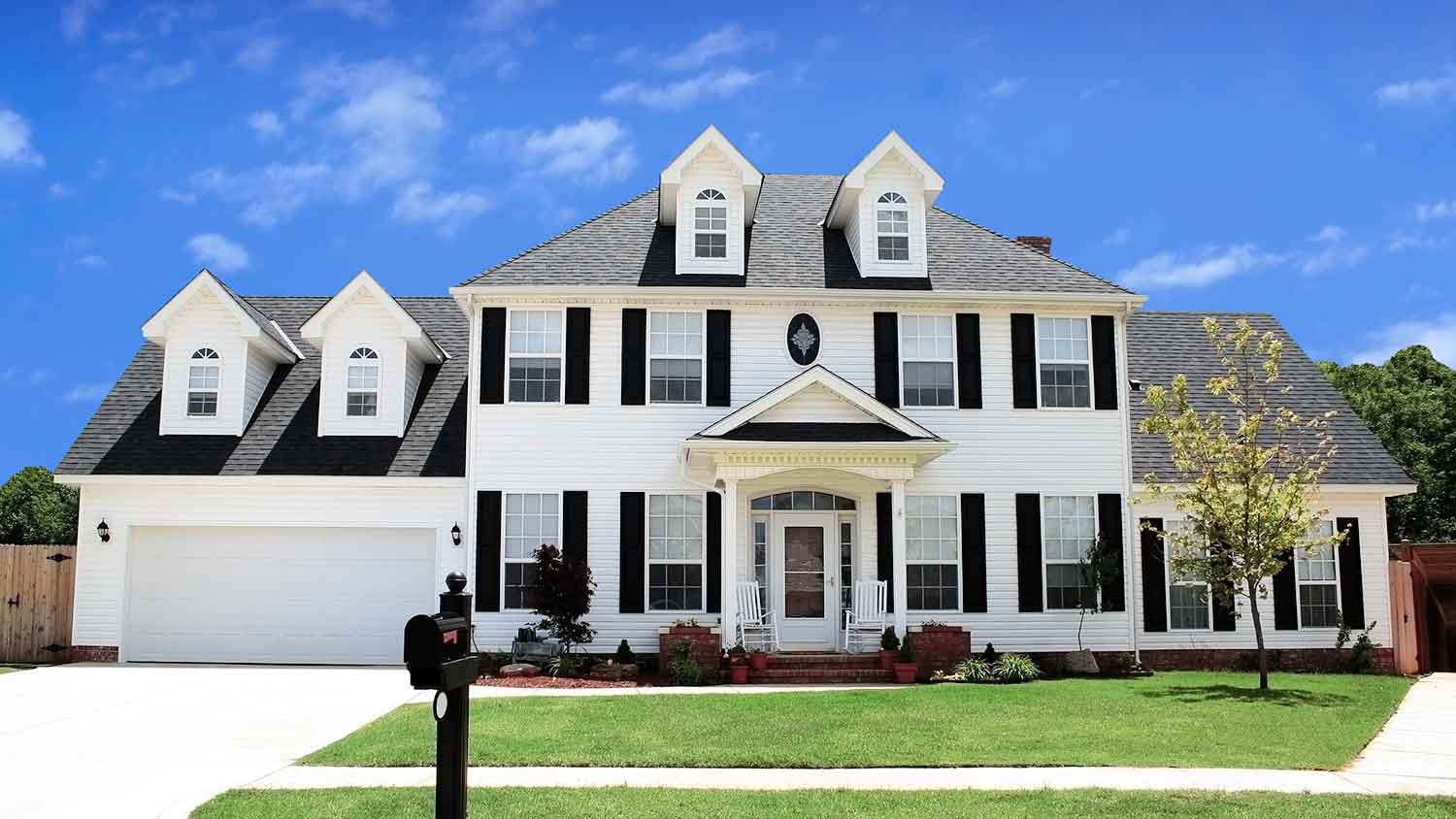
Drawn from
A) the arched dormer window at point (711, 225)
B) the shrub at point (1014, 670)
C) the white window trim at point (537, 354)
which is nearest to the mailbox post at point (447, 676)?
the shrub at point (1014, 670)

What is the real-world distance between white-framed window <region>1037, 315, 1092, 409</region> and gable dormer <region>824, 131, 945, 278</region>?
2.40 metres

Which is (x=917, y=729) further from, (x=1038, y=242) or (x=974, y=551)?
(x=1038, y=242)

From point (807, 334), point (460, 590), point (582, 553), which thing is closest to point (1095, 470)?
point (807, 334)

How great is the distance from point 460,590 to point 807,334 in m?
13.6

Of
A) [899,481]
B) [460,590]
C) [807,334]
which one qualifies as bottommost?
[460,590]

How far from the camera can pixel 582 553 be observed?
18625 millimetres

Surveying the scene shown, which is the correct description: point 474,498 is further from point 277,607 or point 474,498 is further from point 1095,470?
point 1095,470

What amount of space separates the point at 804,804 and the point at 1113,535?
481 inches

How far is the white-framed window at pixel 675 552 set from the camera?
1864cm

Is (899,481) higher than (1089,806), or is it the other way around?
(899,481)

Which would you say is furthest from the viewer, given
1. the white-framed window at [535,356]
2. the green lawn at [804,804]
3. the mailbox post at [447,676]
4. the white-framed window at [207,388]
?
the white-framed window at [207,388]

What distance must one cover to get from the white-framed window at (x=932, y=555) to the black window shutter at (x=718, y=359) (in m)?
3.53

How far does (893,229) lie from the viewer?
20.0 m

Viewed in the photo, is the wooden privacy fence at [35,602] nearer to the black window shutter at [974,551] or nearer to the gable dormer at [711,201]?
the gable dormer at [711,201]
